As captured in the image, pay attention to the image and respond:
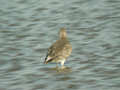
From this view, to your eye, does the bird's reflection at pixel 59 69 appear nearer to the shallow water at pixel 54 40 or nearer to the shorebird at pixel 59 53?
the shallow water at pixel 54 40

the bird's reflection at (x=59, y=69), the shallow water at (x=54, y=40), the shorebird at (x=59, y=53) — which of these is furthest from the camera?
the bird's reflection at (x=59, y=69)

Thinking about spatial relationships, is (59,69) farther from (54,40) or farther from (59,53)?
(54,40)

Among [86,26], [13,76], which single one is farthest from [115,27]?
[13,76]

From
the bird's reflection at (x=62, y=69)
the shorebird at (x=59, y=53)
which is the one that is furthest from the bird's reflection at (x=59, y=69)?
the shorebird at (x=59, y=53)

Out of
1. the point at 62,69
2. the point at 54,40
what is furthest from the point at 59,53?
the point at 54,40

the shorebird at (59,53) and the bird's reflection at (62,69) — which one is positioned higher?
the shorebird at (59,53)

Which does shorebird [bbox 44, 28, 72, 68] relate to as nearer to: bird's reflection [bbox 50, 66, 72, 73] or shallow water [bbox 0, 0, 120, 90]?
bird's reflection [bbox 50, 66, 72, 73]

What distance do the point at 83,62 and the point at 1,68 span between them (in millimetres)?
2023

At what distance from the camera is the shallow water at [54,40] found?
9.98m

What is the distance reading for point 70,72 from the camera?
10.5 m

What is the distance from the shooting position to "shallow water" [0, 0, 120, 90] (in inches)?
393

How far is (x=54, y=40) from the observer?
12688 mm

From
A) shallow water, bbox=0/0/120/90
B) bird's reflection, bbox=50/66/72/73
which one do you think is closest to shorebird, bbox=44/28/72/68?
bird's reflection, bbox=50/66/72/73

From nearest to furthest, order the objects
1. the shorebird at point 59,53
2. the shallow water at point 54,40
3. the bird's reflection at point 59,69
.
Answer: the shallow water at point 54,40, the shorebird at point 59,53, the bird's reflection at point 59,69
